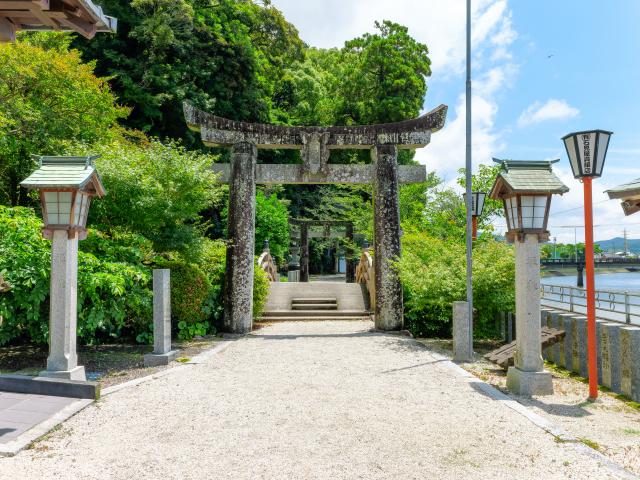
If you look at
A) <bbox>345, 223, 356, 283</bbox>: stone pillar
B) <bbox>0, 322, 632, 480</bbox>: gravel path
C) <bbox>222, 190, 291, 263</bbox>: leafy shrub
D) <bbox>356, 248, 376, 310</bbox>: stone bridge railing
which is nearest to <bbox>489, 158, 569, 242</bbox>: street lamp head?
<bbox>0, 322, 632, 480</bbox>: gravel path

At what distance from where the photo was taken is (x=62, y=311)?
250 inches

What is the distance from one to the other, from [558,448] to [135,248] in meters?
7.43

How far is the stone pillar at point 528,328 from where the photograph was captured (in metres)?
6.05

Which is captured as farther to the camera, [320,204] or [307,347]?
[320,204]

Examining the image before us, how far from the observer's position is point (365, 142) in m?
11.8

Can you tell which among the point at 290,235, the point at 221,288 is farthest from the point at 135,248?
the point at 290,235

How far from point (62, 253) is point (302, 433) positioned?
4.20m

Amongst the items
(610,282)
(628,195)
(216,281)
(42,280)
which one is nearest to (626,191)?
(628,195)

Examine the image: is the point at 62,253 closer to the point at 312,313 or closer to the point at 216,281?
the point at 216,281

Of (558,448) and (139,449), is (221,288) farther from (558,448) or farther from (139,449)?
(558,448)

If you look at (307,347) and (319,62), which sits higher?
(319,62)

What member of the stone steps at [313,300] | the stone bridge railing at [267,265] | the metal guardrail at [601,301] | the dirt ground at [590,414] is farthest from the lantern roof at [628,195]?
the stone bridge railing at [267,265]

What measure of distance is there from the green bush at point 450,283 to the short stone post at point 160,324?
508 cm

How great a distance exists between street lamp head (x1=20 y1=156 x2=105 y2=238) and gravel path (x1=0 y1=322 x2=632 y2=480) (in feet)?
7.88
